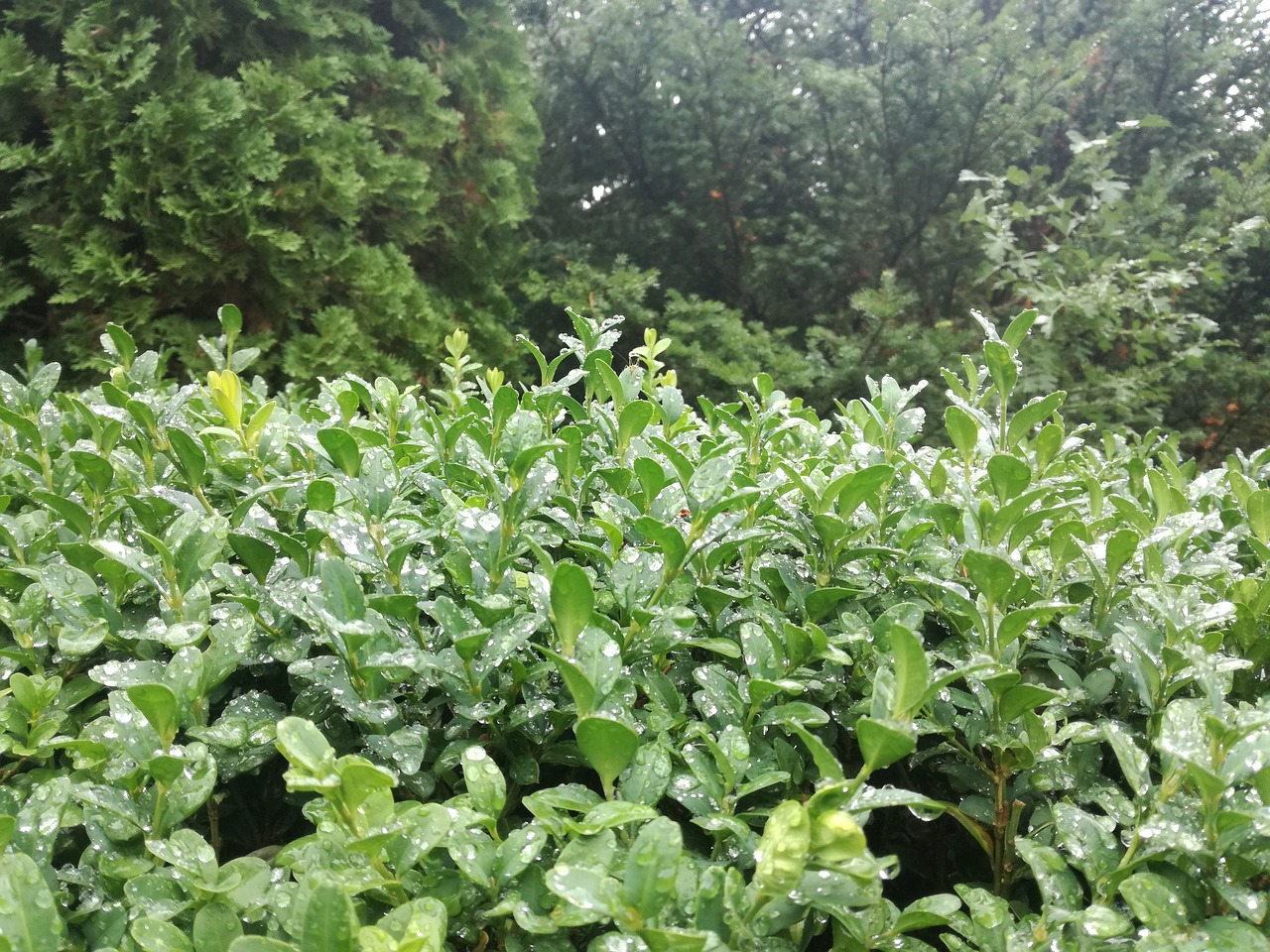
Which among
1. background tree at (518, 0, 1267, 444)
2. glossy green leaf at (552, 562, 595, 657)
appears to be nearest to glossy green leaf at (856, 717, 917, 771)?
glossy green leaf at (552, 562, 595, 657)

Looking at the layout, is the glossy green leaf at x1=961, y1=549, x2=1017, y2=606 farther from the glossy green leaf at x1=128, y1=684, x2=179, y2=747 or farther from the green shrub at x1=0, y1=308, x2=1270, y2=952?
the glossy green leaf at x1=128, y1=684, x2=179, y2=747

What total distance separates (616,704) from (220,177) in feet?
15.4

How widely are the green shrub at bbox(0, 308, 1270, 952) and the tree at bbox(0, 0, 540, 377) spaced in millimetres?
3583

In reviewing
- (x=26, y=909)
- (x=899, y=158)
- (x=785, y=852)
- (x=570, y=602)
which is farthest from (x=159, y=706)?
(x=899, y=158)

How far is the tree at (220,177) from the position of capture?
4.24 m

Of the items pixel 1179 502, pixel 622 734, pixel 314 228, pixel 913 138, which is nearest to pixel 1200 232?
pixel 913 138

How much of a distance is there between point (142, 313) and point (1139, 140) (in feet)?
28.9

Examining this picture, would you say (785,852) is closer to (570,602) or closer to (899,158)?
(570,602)

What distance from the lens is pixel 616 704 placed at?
2.72ft

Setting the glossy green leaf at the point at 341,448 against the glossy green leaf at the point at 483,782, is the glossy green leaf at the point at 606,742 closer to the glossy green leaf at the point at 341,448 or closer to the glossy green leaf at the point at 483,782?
the glossy green leaf at the point at 483,782

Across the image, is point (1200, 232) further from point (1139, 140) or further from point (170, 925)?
point (170, 925)

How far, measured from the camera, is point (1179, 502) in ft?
4.24

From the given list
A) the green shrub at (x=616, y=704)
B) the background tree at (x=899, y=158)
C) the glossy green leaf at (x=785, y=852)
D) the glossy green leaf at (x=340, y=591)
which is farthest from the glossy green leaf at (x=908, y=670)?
the background tree at (x=899, y=158)

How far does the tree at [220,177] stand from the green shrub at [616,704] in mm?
3583
